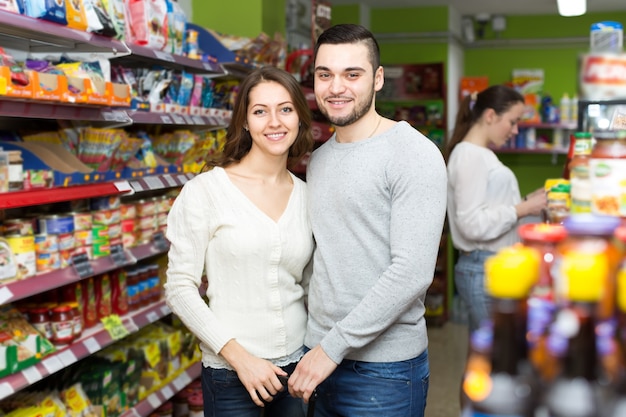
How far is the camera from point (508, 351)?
1145 millimetres

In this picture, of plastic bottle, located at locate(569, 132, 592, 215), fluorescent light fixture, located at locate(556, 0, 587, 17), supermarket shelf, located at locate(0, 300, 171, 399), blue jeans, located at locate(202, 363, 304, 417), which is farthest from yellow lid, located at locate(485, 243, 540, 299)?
fluorescent light fixture, located at locate(556, 0, 587, 17)

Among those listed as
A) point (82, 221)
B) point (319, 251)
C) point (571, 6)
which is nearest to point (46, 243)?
point (82, 221)

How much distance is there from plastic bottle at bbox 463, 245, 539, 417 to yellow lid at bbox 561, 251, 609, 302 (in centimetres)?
6

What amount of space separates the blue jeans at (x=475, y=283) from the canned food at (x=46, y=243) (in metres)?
1.95

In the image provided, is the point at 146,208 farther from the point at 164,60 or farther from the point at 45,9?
the point at 45,9

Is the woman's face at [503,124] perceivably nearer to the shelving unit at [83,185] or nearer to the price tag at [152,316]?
the shelving unit at [83,185]

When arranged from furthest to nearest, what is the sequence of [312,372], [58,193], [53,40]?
[53,40] → [58,193] → [312,372]

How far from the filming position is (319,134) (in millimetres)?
4656

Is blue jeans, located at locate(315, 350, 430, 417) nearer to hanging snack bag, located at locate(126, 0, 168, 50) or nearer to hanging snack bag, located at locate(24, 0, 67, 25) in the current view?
hanging snack bag, located at locate(24, 0, 67, 25)

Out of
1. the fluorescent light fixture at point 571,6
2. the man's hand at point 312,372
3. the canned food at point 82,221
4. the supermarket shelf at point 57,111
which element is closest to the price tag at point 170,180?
the supermarket shelf at point 57,111

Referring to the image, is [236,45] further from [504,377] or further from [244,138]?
[504,377]

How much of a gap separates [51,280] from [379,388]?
54.4 inches

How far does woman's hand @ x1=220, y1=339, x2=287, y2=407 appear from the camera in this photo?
213cm

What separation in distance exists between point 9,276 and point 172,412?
5.93 ft
